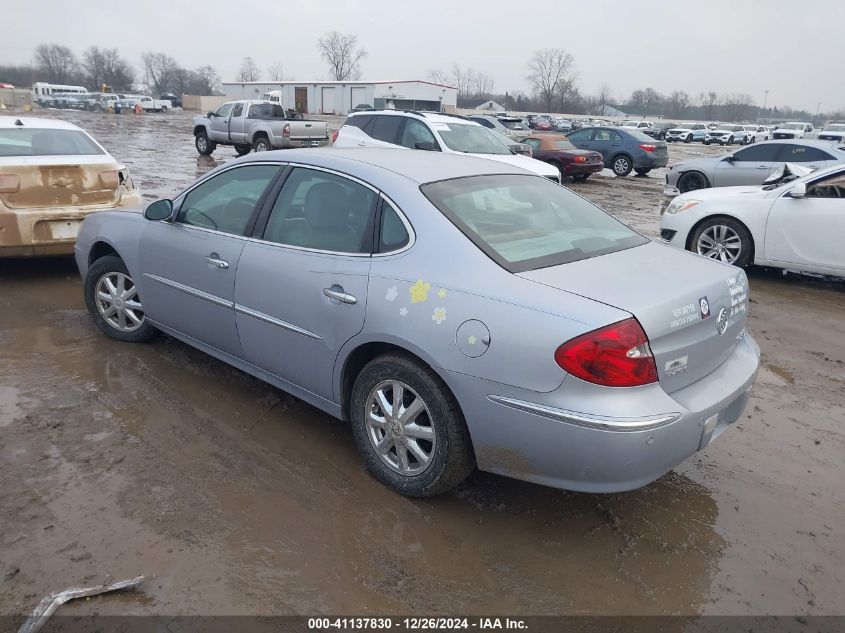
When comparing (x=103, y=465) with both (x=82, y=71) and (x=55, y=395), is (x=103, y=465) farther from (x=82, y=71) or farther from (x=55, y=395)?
(x=82, y=71)

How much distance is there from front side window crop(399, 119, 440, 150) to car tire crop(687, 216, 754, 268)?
500cm

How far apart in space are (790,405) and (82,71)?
12389cm

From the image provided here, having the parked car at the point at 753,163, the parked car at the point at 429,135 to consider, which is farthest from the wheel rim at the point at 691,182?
the parked car at the point at 429,135

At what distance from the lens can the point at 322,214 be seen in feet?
11.6

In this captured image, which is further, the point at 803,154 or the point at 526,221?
the point at 803,154

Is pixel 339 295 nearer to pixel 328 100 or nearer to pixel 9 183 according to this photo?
pixel 9 183

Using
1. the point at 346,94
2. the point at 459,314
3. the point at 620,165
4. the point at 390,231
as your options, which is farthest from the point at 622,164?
the point at 346,94

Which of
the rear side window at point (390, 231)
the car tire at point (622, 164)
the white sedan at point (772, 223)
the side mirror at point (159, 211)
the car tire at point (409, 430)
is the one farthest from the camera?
the car tire at point (622, 164)

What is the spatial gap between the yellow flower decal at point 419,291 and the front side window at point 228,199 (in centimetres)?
139

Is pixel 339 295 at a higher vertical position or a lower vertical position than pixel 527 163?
higher

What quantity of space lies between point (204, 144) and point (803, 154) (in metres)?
17.8

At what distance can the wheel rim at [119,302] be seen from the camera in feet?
15.9

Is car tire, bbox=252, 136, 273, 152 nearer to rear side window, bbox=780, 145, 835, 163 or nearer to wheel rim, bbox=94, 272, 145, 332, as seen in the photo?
rear side window, bbox=780, 145, 835, 163

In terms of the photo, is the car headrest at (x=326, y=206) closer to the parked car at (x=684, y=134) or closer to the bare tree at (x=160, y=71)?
the parked car at (x=684, y=134)
